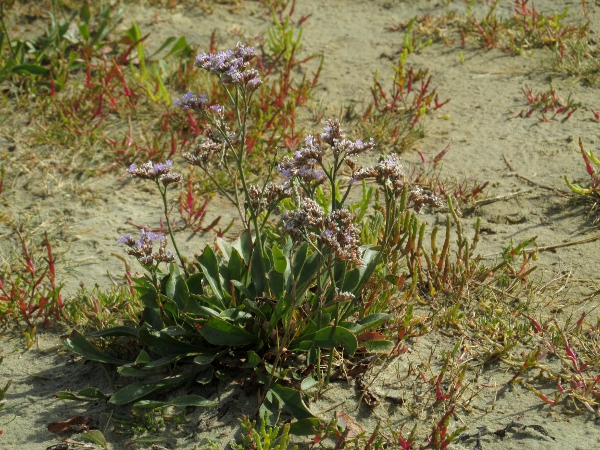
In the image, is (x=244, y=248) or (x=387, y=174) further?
(x=244, y=248)

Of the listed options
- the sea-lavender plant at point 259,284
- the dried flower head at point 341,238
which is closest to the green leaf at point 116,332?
the sea-lavender plant at point 259,284

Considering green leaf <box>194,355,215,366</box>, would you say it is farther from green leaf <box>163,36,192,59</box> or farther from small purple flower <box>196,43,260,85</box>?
green leaf <box>163,36,192,59</box>

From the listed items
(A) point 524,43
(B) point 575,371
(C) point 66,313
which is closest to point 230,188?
(C) point 66,313

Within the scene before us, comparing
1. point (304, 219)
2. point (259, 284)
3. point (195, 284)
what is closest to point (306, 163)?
point (304, 219)

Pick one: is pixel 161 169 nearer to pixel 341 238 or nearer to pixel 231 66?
pixel 231 66

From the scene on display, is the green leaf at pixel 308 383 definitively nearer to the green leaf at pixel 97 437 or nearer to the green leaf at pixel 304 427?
the green leaf at pixel 304 427
